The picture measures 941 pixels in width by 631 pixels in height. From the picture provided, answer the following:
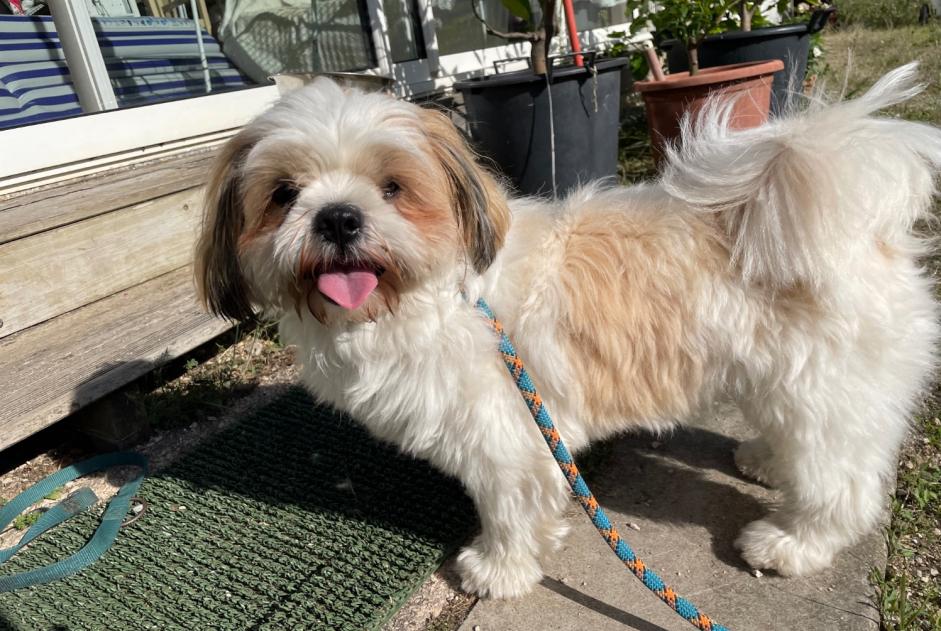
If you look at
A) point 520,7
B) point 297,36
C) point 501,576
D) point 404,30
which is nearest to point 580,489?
point 501,576

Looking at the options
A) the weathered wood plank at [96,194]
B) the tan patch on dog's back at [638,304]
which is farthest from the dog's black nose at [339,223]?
the weathered wood plank at [96,194]

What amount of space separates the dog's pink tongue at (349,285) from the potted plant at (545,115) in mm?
2621

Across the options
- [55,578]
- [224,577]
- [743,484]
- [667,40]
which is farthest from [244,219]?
[667,40]

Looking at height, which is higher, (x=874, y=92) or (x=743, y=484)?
(x=874, y=92)

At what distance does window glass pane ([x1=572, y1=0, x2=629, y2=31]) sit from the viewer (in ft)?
24.7

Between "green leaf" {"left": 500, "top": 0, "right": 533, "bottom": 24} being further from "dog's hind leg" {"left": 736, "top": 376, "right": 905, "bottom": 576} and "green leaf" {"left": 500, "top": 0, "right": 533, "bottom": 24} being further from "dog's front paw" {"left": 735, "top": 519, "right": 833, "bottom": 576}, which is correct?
"dog's front paw" {"left": 735, "top": 519, "right": 833, "bottom": 576}

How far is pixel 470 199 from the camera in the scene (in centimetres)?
177

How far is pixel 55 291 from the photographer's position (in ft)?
9.20

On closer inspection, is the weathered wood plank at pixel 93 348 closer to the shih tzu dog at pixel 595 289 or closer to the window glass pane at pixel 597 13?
the shih tzu dog at pixel 595 289

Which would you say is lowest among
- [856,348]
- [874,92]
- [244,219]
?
[856,348]

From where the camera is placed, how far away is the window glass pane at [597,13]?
752 cm

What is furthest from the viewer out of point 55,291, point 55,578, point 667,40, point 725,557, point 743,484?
point 667,40

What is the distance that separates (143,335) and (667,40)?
4.57 m

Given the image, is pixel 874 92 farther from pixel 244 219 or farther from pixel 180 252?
pixel 180 252
